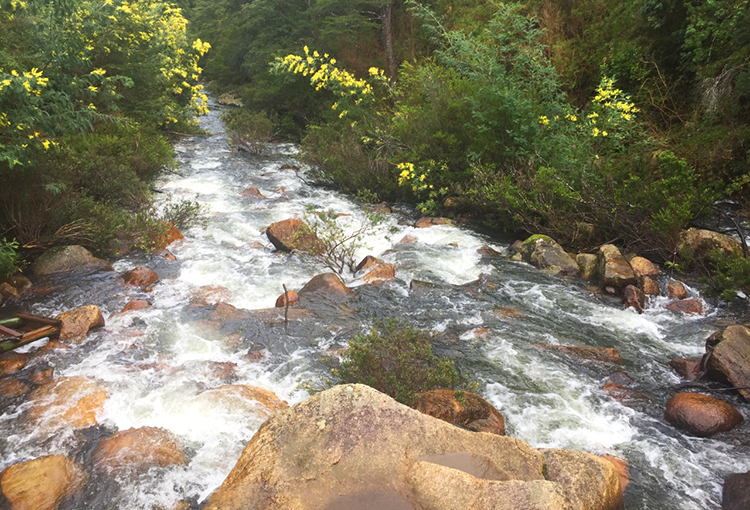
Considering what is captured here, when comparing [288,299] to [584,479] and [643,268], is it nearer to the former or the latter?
[584,479]

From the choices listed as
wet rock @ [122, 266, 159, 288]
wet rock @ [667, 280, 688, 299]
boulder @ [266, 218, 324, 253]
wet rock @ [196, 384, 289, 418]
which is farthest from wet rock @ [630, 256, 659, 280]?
wet rock @ [122, 266, 159, 288]

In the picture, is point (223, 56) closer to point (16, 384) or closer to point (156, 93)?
point (156, 93)

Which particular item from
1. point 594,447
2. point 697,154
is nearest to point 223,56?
point 697,154

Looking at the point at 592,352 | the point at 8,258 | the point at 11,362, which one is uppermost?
the point at 592,352

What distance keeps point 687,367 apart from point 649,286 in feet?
6.71

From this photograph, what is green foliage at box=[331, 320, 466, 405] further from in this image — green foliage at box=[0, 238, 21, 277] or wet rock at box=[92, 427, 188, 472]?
green foliage at box=[0, 238, 21, 277]

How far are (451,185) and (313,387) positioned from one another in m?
6.85

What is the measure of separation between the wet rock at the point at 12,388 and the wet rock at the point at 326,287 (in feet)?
11.8

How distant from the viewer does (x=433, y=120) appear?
1146cm

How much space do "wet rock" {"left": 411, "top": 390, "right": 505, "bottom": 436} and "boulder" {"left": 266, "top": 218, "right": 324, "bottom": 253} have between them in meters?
4.34

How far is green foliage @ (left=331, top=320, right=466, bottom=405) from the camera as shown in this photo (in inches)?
Answer: 190

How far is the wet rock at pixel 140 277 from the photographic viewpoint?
303 inches

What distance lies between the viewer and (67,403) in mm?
4879

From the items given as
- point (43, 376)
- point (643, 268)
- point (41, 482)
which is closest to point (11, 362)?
point (43, 376)
